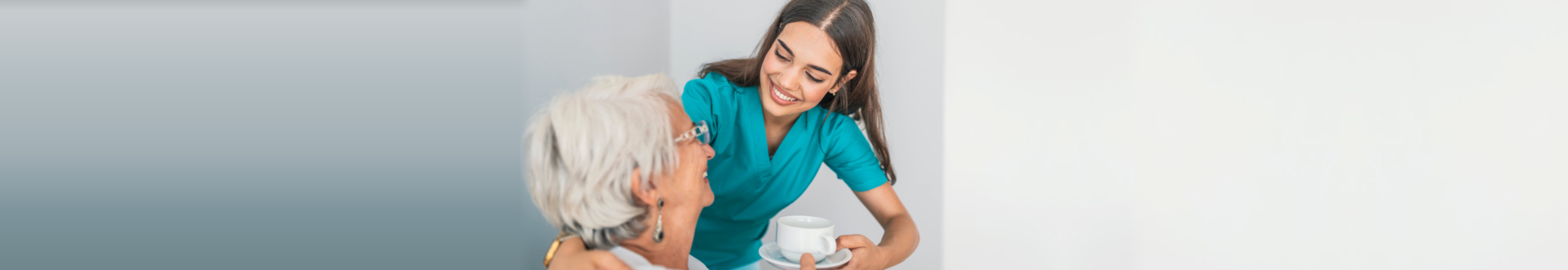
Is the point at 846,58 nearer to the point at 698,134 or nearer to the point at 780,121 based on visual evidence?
the point at 780,121

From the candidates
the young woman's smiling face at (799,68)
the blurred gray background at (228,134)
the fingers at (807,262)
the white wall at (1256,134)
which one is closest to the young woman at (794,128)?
the young woman's smiling face at (799,68)

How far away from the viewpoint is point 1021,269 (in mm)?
2328

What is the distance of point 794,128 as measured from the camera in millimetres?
1342

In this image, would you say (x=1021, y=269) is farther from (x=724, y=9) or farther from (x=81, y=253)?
(x=81, y=253)

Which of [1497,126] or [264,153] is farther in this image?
[1497,126]

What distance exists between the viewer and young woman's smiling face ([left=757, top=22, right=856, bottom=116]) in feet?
3.70

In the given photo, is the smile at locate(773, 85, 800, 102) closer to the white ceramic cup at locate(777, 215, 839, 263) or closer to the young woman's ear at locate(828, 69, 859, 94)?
the young woman's ear at locate(828, 69, 859, 94)

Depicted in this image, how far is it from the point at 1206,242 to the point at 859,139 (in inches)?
51.6

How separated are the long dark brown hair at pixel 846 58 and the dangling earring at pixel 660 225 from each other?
41 cm

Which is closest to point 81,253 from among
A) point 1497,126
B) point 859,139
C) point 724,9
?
point 859,139

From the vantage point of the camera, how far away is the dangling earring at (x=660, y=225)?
2.94ft

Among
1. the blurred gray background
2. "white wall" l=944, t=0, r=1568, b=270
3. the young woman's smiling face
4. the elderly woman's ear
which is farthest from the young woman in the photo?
"white wall" l=944, t=0, r=1568, b=270

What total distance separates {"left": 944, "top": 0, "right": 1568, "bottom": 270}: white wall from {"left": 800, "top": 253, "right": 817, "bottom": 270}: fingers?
4.22 ft

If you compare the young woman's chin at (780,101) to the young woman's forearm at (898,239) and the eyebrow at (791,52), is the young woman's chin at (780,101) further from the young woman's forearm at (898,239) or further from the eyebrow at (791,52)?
the young woman's forearm at (898,239)
